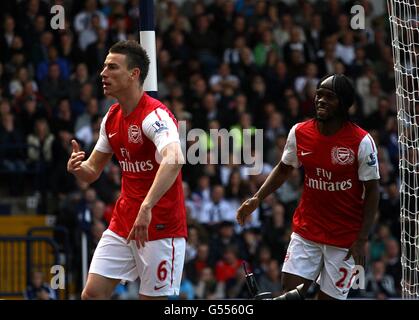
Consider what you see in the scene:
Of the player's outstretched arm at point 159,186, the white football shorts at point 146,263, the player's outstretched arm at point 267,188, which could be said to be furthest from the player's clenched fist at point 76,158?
the player's outstretched arm at point 267,188

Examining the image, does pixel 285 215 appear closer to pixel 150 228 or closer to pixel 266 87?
pixel 266 87

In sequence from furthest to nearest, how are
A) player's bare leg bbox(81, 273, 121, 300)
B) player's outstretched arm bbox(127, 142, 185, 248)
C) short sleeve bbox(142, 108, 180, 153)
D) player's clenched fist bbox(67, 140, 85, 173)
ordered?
player's clenched fist bbox(67, 140, 85, 173)
player's bare leg bbox(81, 273, 121, 300)
short sleeve bbox(142, 108, 180, 153)
player's outstretched arm bbox(127, 142, 185, 248)

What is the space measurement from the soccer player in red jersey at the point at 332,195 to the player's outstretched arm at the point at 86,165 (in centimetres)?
119

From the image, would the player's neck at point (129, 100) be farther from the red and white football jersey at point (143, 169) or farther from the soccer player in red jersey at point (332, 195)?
the soccer player in red jersey at point (332, 195)

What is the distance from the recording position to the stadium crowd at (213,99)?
16.5 metres

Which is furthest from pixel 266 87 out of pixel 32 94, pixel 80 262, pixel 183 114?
pixel 80 262

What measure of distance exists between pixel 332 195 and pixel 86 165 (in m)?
1.93

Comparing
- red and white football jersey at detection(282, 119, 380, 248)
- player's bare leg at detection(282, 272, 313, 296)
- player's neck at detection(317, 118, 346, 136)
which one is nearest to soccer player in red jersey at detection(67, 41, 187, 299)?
player's bare leg at detection(282, 272, 313, 296)

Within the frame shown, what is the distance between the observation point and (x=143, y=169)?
8969mm

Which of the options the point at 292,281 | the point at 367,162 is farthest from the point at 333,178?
the point at 292,281

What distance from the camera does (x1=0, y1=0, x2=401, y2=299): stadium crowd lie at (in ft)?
54.2

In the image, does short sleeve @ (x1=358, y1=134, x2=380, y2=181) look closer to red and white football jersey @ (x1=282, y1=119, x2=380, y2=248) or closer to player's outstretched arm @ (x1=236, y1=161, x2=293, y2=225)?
red and white football jersey @ (x1=282, y1=119, x2=380, y2=248)

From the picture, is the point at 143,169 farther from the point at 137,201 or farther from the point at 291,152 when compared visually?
the point at 291,152

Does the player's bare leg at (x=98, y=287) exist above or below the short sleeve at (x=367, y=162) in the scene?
below
